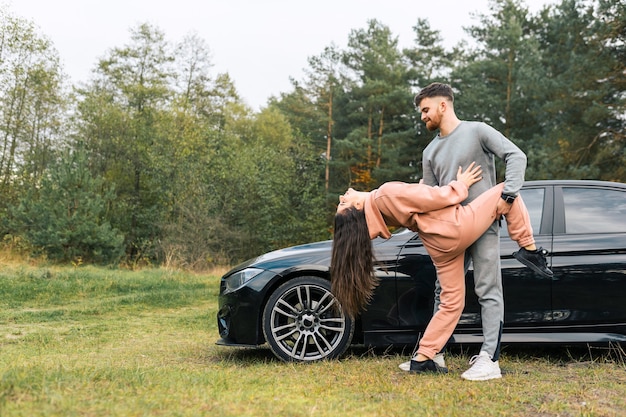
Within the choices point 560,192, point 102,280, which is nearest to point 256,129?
point 102,280

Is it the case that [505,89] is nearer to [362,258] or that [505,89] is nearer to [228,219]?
[228,219]

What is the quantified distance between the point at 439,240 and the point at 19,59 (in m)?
30.6

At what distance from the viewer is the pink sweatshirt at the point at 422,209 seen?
3.91 m

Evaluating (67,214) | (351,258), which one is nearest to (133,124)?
(67,214)

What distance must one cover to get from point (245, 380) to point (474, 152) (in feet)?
7.07

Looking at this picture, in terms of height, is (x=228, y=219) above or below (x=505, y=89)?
below

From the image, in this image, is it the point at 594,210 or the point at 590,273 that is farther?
the point at 594,210

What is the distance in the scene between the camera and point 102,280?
11.4 metres

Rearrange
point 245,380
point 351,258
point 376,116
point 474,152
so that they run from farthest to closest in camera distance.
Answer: point 376,116
point 474,152
point 351,258
point 245,380

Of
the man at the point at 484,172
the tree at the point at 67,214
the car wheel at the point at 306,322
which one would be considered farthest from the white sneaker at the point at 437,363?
the tree at the point at 67,214

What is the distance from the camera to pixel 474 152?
4.16m

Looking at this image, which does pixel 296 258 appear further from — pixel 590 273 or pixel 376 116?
pixel 376 116

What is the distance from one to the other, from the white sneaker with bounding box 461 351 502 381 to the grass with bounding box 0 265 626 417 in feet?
0.21

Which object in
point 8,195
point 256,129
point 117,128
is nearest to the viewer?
point 8,195
